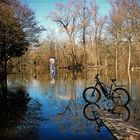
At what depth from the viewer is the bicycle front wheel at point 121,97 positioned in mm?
15603

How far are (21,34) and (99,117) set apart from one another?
32.7 m

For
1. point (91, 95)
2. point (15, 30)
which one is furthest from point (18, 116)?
point (15, 30)

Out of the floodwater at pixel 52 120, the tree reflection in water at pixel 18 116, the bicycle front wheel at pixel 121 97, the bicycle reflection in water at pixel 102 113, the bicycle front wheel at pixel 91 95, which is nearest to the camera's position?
the floodwater at pixel 52 120

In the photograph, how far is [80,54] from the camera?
274 feet

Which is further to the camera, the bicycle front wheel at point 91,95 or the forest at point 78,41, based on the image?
the forest at point 78,41

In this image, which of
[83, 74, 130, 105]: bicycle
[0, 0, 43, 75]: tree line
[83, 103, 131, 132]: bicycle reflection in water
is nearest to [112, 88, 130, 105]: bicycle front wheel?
[83, 74, 130, 105]: bicycle

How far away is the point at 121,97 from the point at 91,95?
1.67 meters

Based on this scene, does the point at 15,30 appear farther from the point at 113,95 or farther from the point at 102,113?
the point at 102,113

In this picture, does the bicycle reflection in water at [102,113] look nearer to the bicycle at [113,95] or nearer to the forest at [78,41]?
the bicycle at [113,95]

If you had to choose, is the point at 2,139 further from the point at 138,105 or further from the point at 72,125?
the point at 138,105

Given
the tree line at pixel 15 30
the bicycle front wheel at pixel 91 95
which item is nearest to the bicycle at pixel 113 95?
the bicycle front wheel at pixel 91 95

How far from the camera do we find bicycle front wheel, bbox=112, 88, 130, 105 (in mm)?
15603

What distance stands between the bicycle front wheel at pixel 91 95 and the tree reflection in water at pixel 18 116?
2215 millimetres

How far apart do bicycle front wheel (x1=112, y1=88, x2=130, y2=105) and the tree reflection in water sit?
11.2 ft
